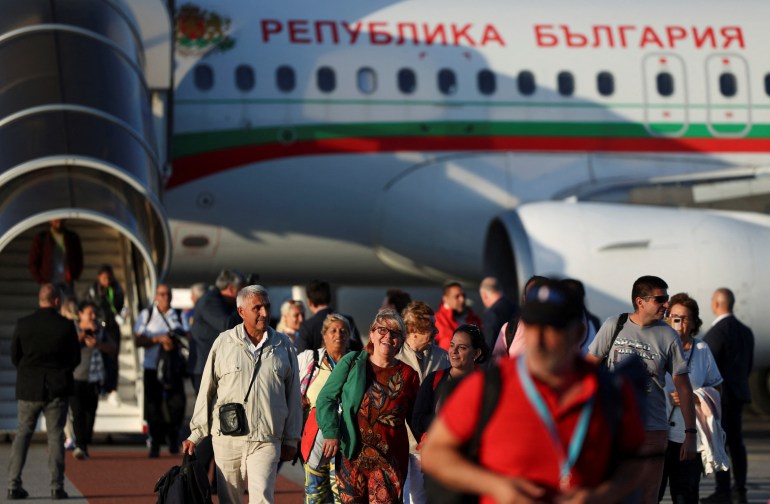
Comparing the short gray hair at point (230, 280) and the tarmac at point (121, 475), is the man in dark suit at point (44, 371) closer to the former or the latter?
the tarmac at point (121, 475)

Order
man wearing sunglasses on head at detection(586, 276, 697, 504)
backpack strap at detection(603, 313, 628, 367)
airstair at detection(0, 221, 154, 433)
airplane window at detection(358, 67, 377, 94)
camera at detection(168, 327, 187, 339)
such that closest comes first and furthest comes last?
1. man wearing sunglasses on head at detection(586, 276, 697, 504)
2. backpack strap at detection(603, 313, 628, 367)
3. camera at detection(168, 327, 187, 339)
4. airstair at detection(0, 221, 154, 433)
5. airplane window at detection(358, 67, 377, 94)

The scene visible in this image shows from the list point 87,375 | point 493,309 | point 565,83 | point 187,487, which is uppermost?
point 565,83

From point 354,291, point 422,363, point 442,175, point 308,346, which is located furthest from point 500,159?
point 422,363

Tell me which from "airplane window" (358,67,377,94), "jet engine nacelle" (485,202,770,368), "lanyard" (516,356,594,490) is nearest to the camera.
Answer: "lanyard" (516,356,594,490)

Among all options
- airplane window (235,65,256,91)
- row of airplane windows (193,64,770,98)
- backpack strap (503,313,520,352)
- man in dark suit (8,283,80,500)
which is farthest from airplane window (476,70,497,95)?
backpack strap (503,313,520,352)

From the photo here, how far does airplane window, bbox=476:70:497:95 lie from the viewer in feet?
52.0

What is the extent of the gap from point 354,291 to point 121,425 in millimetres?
5345

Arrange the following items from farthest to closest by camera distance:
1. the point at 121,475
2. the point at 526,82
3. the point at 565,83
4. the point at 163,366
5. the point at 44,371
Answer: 1. the point at 565,83
2. the point at 526,82
3. the point at 163,366
4. the point at 121,475
5. the point at 44,371

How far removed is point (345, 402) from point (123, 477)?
4075mm

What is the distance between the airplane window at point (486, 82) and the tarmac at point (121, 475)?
4537mm

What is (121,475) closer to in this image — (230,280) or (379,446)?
(230,280)

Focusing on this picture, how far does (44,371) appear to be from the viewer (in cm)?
984

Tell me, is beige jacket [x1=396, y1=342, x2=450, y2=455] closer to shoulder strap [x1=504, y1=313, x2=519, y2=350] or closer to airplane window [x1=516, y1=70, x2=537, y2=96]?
shoulder strap [x1=504, y1=313, x2=519, y2=350]

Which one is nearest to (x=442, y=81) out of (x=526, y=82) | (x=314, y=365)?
(x=526, y=82)
